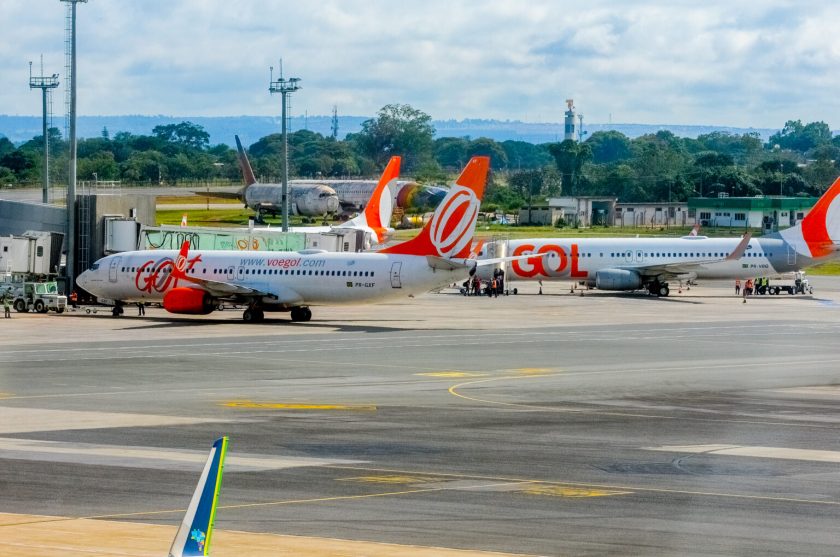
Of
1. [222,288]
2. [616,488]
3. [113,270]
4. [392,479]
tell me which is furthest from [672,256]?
[392,479]

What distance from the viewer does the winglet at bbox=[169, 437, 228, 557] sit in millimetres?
12594

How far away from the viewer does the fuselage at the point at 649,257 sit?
94562 millimetres

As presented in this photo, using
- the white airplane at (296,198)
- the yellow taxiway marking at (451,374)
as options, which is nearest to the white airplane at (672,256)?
the yellow taxiway marking at (451,374)

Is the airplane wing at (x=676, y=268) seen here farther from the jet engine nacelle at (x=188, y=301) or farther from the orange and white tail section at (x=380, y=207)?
the jet engine nacelle at (x=188, y=301)

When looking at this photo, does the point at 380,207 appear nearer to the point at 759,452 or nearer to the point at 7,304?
the point at 7,304

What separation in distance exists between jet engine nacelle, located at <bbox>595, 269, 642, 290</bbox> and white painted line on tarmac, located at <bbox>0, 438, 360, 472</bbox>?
67616 mm

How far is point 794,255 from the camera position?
9412 cm

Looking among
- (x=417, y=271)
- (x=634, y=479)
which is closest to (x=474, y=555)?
(x=634, y=479)

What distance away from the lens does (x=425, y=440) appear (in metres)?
31.8

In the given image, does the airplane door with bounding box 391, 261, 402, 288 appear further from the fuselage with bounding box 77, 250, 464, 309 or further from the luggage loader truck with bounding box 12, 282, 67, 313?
the luggage loader truck with bounding box 12, 282, 67, 313

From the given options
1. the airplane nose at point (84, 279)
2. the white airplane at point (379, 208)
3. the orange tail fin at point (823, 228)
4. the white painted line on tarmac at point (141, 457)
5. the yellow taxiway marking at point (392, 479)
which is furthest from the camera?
the white airplane at point (379, 208)

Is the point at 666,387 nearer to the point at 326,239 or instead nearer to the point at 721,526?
the point at 721,526

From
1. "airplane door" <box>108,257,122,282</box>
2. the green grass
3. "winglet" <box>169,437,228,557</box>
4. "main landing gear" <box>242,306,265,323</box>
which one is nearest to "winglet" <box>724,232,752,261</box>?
"main landing gear" <box>242,306,265,323</box>

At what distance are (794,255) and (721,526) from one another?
7450cm
